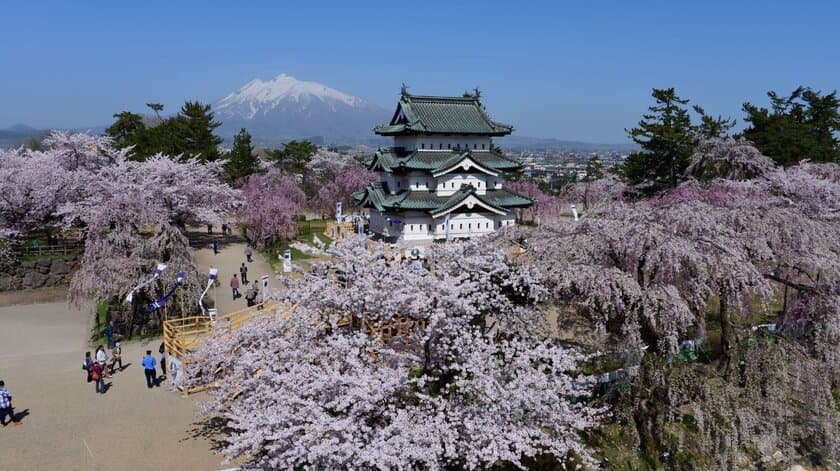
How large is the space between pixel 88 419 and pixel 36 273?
19.0m

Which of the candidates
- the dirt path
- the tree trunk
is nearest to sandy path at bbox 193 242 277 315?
the dirt path

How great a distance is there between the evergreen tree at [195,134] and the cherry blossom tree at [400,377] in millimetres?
33158

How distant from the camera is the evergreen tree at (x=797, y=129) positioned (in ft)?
116

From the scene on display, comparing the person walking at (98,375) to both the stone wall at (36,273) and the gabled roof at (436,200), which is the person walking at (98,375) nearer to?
the stone wall at (36,273)

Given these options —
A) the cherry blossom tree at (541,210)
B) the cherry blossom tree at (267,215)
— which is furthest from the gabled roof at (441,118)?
the cherry blossom tree at (541,210)

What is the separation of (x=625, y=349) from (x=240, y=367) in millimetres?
8252

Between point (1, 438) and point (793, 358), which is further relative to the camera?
point (1, 438)

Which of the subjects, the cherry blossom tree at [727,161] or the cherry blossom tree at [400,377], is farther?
the cherry blossom tree at [727,161]

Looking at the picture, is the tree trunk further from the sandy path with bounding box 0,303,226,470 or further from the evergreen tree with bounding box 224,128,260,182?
the evergreen tree with bounding box 224,128,260,182

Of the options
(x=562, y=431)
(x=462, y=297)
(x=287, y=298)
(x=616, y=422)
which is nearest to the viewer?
(x=562, y=431)

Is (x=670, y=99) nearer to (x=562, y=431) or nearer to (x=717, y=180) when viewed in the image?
(x=717, y=180)

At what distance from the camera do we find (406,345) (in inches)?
431

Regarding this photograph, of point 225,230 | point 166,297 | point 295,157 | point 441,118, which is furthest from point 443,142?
point 295,157

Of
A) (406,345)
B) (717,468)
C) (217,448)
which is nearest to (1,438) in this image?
(217,448)
